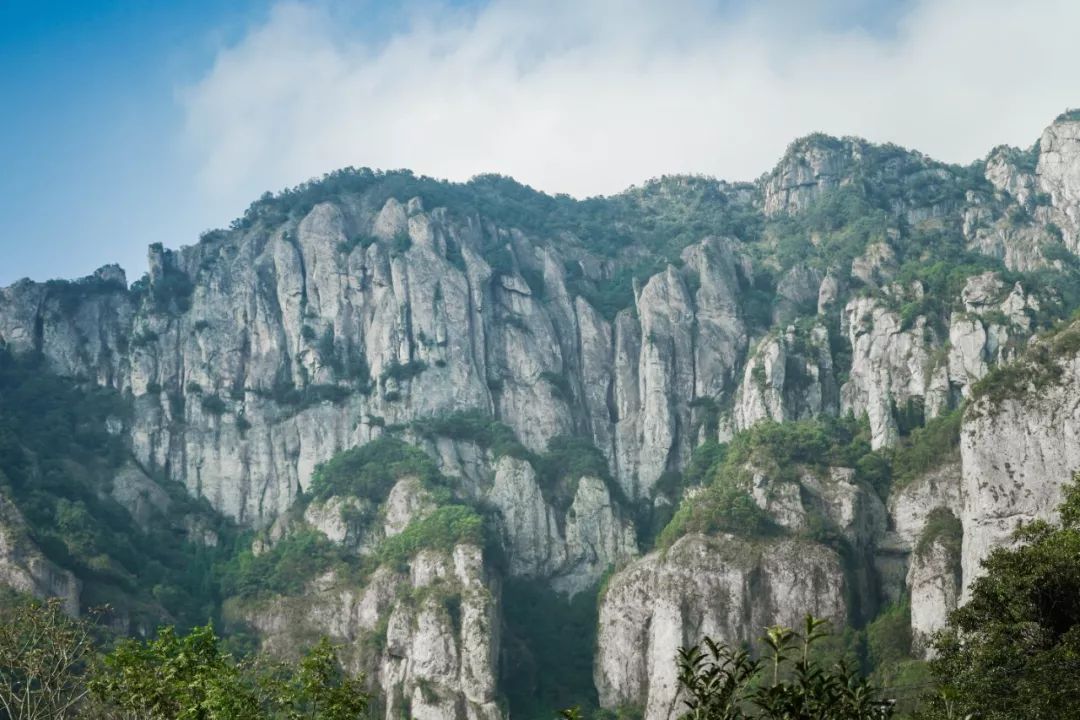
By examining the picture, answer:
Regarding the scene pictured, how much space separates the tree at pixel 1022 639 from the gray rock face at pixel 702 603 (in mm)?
29561

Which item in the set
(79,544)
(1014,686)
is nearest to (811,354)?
(79,544)

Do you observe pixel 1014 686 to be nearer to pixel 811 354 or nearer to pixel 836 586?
pixel 836 586

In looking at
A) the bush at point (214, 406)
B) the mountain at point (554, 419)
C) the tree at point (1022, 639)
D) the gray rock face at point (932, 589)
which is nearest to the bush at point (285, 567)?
the mountain at point (554, 419)

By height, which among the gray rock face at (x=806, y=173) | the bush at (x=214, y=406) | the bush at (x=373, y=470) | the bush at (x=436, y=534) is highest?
the gray rock face at (x=806, y=173)

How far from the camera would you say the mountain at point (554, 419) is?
79625mm

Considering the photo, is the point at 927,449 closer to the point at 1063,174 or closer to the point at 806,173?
Result: the point at 1063,174

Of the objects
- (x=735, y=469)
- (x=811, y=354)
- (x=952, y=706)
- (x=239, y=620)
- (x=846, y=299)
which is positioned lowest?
(x=952, y=706)

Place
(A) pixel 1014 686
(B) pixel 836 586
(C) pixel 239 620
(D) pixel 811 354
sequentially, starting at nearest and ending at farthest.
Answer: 1. (A) pixel 1014 686
2. (B) pixel 836 586
3. (C) pixel 239 620
4. (D) pixel 811 354

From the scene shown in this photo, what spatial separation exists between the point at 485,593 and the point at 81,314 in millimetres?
55528

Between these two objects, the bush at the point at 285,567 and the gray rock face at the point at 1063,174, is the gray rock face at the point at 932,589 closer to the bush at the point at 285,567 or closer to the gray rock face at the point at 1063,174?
the bush at the point at 285,567

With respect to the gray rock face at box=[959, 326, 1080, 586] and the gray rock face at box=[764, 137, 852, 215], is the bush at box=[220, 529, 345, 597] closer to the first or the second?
the gray rock face at box=[959, 326, 1080, 586]

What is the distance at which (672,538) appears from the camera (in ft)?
276

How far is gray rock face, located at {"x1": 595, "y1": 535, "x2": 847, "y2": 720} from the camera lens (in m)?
77.7

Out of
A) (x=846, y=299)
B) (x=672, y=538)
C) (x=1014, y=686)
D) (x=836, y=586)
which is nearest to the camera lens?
(x=1014, y=686)
